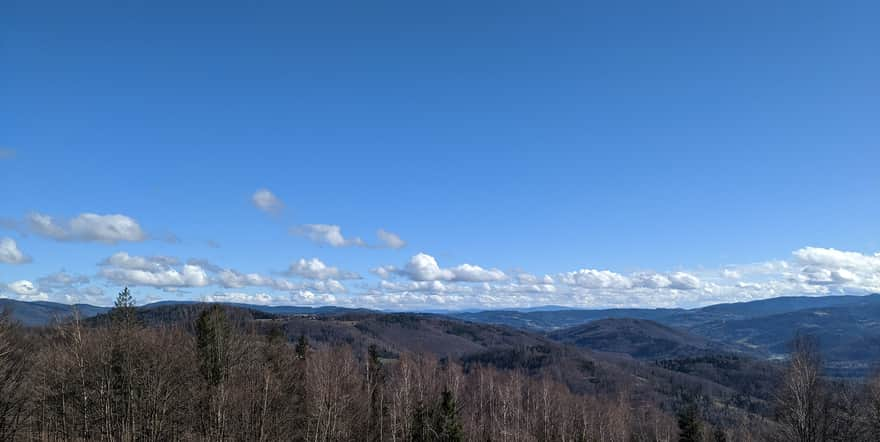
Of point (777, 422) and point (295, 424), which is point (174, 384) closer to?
point (295, 424)

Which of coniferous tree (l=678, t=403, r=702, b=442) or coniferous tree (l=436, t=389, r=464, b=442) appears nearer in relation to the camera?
coniferous tree (l=436, t=389, r=464, b=442)

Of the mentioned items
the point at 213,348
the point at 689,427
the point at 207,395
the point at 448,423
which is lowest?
the point at 689,427

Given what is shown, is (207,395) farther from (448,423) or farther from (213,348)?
(448,423)

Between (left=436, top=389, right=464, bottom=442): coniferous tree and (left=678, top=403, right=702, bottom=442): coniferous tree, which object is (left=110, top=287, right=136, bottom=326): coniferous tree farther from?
(left=678, top=403, right=702, bottom=442): coniferous tree

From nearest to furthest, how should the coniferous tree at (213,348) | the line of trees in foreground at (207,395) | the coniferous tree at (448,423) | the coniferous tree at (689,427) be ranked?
the line of trees in foreground at (207,395)
the coniferous tree at (448,423)
the coniferous tree at (213,348)
the coniferous tree at (689,427)

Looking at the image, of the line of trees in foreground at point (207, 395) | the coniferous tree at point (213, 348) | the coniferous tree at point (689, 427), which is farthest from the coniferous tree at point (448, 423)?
the coniferous tree at point (689, 427)

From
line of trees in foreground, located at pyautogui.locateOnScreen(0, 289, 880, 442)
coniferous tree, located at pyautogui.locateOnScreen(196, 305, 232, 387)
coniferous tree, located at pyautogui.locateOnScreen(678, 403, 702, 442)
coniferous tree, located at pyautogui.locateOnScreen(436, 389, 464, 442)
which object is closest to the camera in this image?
line of trees in foreground, located at pyautogui.locateOnScreen(0, 289, 880, 442)

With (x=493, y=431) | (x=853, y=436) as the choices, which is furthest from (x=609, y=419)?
(x=853, y=436)

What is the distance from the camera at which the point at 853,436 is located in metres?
44.7

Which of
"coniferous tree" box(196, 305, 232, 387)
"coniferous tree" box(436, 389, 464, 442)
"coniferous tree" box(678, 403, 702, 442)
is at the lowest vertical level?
"coniferous tree" box(678, 403, 702, 442)

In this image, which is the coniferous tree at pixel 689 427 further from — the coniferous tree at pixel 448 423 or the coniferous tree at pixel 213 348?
the coniferous tree at pixel 213 348

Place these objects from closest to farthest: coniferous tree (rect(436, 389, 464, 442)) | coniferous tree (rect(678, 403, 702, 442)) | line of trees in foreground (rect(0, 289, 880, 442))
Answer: line of trees in foreground (rect(0, 289, 880, 442)), coniferous tree (rect(436, 389, 464, 442)), coniferous tree (rect(678, 403, 702, 442))

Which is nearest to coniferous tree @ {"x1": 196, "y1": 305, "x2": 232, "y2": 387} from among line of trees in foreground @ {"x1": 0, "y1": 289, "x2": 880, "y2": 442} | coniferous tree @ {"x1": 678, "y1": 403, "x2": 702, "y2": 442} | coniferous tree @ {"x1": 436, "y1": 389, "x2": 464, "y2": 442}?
line of trees in foreground @ {"x1": 0, "y1": 289, "x2": 880, "y2": 442}

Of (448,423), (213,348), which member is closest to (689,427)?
(448,423)
